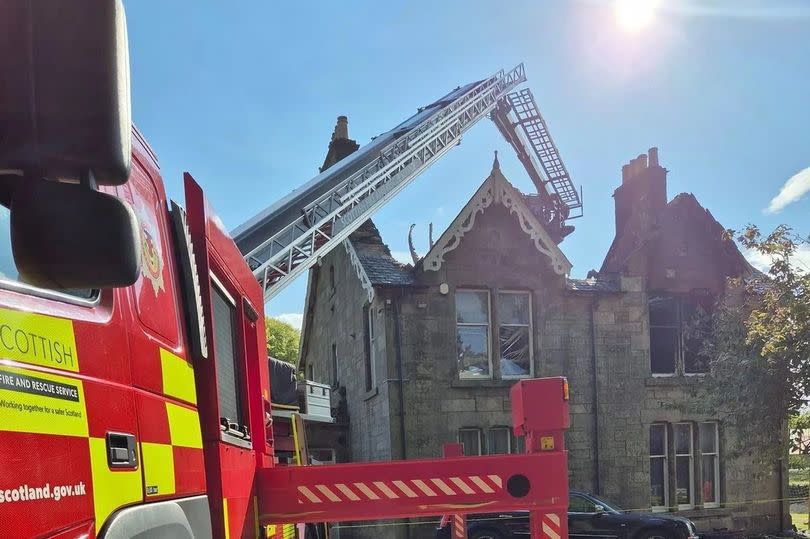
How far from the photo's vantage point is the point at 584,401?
A: 1428 centimetres

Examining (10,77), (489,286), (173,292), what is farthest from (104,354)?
(489,286)

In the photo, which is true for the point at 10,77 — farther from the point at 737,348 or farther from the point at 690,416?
the point at 690,416

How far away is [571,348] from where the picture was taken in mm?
14453

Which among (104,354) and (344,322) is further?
(344,322)

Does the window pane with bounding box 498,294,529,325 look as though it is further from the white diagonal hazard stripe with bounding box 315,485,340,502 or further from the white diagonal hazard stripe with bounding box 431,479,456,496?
the white diagonal hazard stripe with bounding box 315,485,340,502

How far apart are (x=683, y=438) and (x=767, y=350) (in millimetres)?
5889

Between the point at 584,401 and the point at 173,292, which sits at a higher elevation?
the point at 173,292

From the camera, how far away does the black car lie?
36.4 ft

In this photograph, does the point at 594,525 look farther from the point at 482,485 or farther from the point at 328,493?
the point at 328,493

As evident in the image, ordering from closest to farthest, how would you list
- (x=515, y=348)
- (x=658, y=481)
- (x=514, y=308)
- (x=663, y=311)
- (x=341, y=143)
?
(x=515, y=348)
(x=514, y=308)
(x=658, y=481)
(x=663, y=311)
(x=341, y=143)

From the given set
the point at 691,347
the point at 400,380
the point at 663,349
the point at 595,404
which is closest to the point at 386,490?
the point at 400,380

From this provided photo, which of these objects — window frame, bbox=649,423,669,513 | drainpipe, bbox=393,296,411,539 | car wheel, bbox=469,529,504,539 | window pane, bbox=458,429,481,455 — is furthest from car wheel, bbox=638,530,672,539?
drainpipe, bbox=393,296,411,539

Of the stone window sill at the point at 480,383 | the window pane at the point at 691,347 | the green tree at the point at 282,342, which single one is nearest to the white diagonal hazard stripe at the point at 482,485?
the stone window sill at the point at 480,383

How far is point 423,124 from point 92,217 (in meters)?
16.3
